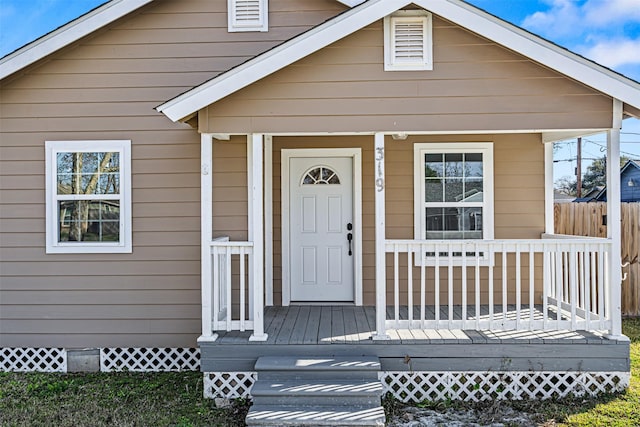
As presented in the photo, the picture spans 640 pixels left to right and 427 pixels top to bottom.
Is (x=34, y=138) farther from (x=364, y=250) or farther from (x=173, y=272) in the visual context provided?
(x=364, y=250)

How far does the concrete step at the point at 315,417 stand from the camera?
12.8 ft

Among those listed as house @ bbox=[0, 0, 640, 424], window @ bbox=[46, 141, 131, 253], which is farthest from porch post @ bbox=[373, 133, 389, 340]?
window @ bbox=[46, 141, 131, 253]

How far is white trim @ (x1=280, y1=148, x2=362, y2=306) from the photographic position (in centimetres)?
636

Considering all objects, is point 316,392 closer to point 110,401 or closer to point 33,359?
point 110,401

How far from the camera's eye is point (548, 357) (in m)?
4.71

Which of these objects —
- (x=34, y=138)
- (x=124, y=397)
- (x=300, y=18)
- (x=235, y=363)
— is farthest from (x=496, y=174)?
(x=34, y=138)

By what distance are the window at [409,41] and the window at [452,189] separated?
1742mm

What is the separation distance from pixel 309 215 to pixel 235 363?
239 centimetres

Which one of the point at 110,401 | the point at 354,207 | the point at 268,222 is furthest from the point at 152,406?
the point at 354,207

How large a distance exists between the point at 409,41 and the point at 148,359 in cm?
466

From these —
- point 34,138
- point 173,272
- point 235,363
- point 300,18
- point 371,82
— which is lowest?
point 235,363

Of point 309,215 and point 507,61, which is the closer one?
point 507,61

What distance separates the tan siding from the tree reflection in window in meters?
1.74

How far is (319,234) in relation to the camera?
257 inches
